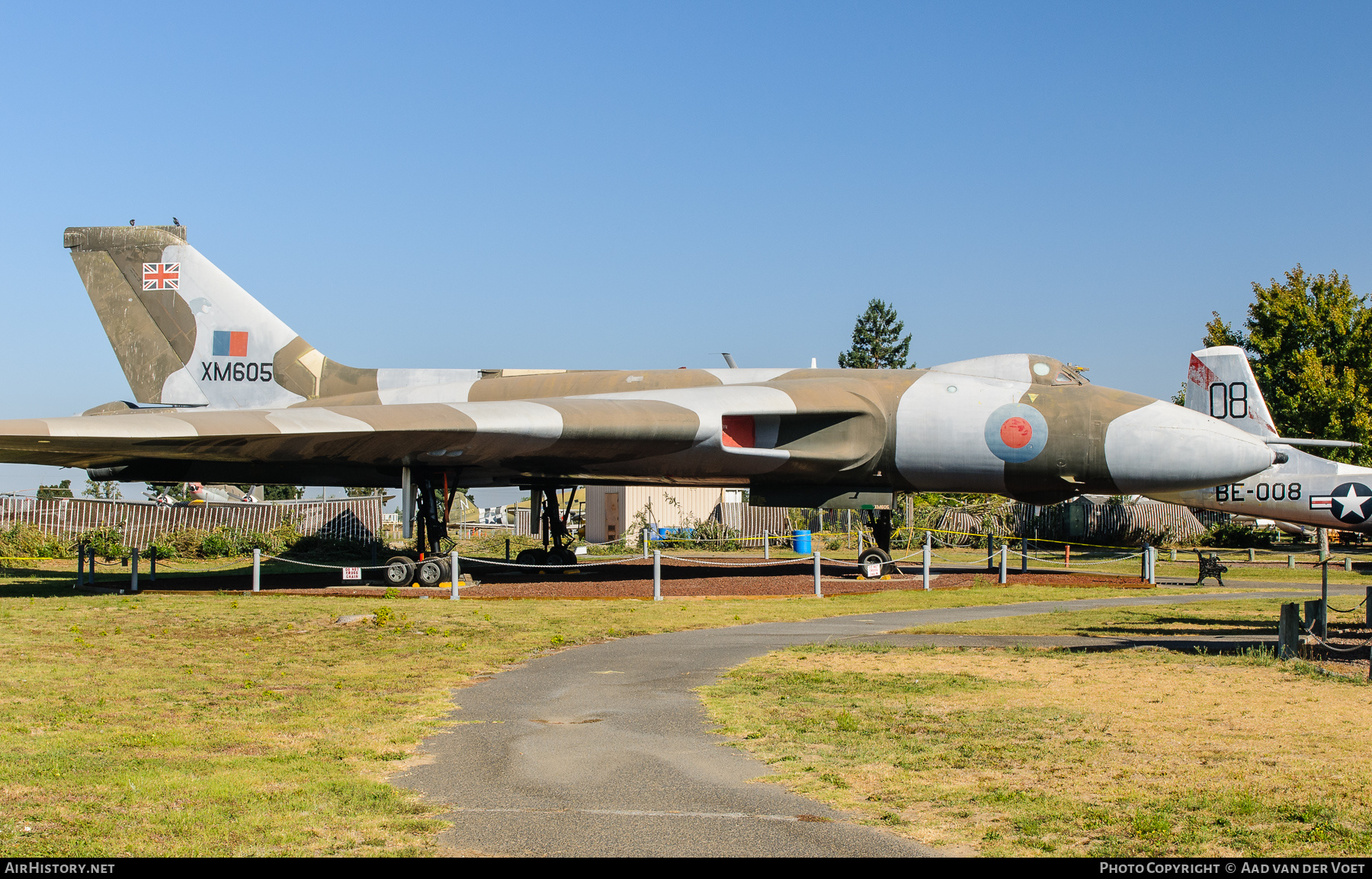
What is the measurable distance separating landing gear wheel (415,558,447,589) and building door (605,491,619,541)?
19.1 meters

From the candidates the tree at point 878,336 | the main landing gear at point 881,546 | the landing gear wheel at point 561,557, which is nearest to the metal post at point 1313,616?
the main landing gear at point 881,546

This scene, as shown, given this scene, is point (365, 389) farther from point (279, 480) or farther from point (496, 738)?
point (496, 738)

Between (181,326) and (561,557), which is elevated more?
(181,326)

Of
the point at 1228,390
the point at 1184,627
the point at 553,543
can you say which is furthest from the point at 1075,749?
the point at 1228,390

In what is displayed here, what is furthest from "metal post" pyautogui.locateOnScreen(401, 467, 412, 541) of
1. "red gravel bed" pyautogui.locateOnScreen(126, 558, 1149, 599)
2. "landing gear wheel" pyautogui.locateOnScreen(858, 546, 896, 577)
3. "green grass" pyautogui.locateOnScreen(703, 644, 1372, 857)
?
"green grass" pyautogui.locateOnScreen(703, 644, 1372, 857)

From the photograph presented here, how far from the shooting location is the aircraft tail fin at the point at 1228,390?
27.0m

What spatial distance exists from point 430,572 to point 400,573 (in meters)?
0.59

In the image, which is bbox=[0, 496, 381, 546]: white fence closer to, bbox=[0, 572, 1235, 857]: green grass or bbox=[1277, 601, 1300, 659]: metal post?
bbox=[0, 572, 1235, 857]: green grass

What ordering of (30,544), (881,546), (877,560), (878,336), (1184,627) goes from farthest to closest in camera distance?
(878,336)
(30,544)
(881,546)
(877,560)
(1184,627)

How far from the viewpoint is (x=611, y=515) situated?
127 feet

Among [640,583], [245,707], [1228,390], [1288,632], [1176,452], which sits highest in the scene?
[1228,390]

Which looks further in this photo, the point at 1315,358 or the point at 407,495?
the point at 1315,358

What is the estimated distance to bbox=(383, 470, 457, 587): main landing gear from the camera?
61.8 ft

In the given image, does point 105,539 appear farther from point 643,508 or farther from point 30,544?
point 643,508
